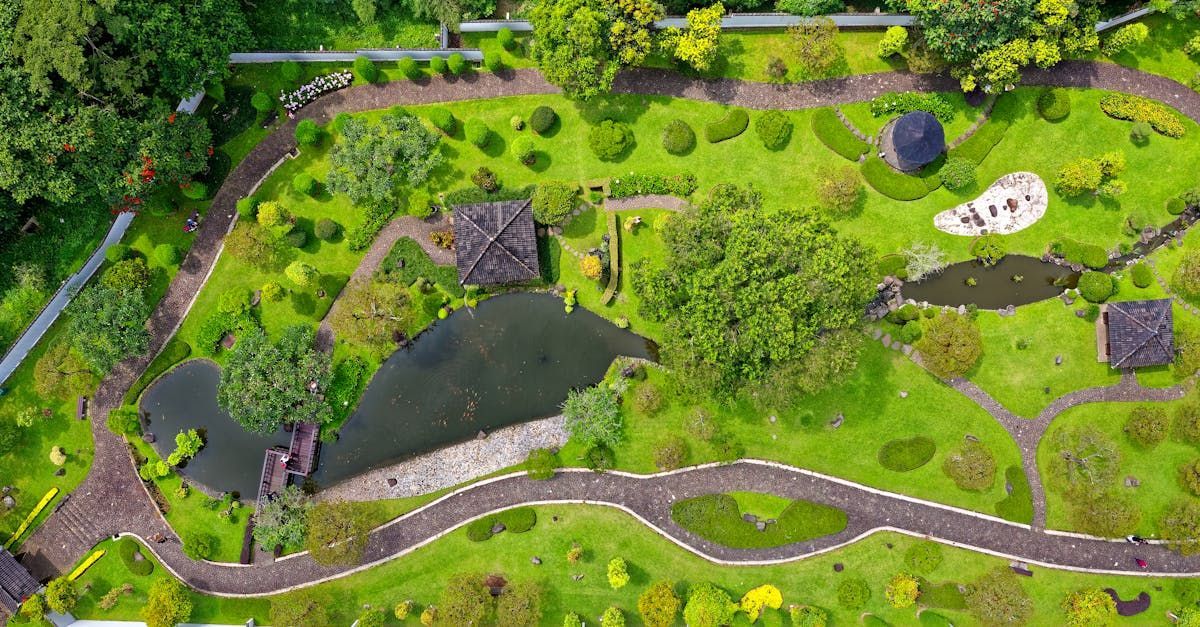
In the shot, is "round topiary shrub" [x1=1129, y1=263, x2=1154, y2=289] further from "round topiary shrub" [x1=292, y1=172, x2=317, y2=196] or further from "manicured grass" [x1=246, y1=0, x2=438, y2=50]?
"round topiary shrub" [x1=292, y1=172, x2=317, y2=196]

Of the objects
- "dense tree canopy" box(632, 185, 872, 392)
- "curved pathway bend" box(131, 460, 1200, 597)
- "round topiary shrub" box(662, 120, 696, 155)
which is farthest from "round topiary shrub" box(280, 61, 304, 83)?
"curved pathway bend" box(131, 460, 1200, 597)

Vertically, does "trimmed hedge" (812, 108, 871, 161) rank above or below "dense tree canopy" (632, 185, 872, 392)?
above

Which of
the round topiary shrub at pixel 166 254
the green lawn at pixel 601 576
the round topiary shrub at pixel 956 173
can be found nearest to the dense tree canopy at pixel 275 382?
the round topiary shrub at pixel 166 254

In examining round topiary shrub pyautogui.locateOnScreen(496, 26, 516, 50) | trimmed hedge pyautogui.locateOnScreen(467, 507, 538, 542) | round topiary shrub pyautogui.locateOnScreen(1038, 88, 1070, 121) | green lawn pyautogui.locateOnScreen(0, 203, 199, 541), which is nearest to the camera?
trimmed hedge pyautogui.locateOnScreen(467, 507, 538, 542)

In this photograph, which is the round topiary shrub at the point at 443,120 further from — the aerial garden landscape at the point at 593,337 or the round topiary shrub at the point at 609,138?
the round topiary shrub at the point at 609,138

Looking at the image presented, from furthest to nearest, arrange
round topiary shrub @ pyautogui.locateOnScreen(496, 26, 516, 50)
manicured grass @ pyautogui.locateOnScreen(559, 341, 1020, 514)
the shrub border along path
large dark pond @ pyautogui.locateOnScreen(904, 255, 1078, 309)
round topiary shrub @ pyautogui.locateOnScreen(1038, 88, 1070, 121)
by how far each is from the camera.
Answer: large dark pond @ pyautogui.locateOnScreen(904, 255, 1078, 309)
round topiary shrub @ pyautogui.locateOnScreen(496, 26, 516, 50)
round topiary shrub @ pyautogui.locateOnScreen(1038, 88, 1070, 121)
manicured grass @ pyautogui.locateOnScreen(559, 341, 1020, 514)
the shrub border along path

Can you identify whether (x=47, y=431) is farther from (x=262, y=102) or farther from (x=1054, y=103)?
(x=1054, y=103)

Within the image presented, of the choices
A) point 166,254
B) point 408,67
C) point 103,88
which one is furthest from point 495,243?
point 103,88
